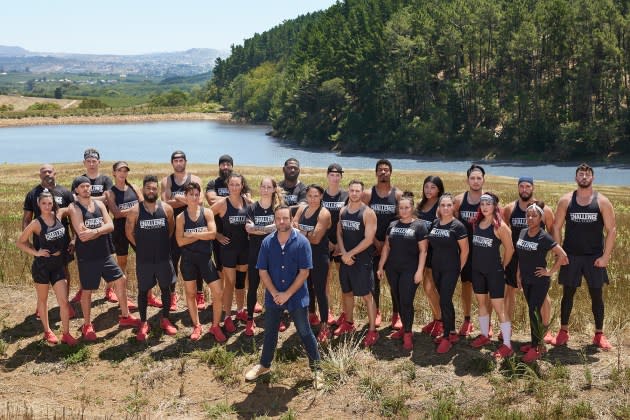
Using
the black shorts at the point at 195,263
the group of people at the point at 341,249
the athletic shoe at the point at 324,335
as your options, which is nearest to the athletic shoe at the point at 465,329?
the group of people at the point at 341,249

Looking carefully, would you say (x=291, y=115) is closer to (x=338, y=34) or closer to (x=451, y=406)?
(x=338, y=34)

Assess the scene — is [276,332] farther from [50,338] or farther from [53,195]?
[53,195]

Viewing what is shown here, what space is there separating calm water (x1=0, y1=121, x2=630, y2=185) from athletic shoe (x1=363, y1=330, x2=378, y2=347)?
144 ft

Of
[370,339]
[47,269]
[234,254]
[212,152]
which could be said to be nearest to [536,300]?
[370,339]

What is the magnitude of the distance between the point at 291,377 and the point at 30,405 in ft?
10.6

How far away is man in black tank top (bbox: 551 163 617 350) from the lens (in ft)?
26.5

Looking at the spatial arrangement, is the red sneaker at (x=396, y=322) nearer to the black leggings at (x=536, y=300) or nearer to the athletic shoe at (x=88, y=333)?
the black leggings at (x=536, y=300)

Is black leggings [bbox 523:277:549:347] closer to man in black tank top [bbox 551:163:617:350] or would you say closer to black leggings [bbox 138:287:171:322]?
man in black tank top [bbox 551:163:617:350]

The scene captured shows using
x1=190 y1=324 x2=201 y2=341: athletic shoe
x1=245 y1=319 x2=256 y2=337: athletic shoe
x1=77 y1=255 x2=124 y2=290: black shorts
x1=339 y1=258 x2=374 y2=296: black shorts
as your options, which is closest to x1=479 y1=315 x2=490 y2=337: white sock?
x1=339 y1=258 x2=374 y2=296: black shorts

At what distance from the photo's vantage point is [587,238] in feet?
26.9

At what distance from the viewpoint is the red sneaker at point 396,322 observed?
920cm

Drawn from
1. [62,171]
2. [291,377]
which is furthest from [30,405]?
[62,171]

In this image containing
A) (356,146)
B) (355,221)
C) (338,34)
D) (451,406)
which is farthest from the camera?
(338,34)

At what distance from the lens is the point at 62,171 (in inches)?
1745
